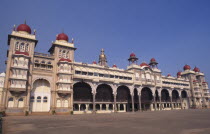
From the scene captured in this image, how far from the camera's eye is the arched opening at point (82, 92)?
4750 cm

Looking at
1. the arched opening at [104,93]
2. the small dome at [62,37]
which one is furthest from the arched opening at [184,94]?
the small dome at [62,37]

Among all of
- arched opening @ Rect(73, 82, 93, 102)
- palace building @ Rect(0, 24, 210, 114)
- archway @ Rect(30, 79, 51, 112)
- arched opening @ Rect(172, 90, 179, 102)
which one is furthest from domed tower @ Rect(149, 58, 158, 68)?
archway @ Rect(30, 79, 51, 112)

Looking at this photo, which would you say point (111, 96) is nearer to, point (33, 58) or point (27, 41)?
point (33, 58)

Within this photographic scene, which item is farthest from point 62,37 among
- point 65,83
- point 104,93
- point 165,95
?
point 165,95

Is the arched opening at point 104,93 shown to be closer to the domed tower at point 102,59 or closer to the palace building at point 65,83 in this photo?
the palace building at point 65,83

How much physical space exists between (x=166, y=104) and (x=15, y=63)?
63568 mm

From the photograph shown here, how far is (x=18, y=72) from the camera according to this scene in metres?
36.6

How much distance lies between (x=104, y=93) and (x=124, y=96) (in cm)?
939

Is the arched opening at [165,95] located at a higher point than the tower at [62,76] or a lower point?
lower

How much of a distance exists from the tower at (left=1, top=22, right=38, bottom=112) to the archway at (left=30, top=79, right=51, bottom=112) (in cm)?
213

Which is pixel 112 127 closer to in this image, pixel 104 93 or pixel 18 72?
pixel 18 72

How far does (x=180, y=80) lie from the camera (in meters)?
79.6

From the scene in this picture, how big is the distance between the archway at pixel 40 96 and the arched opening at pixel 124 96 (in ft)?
83.7

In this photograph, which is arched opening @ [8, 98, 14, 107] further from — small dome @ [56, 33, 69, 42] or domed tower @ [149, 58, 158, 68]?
domed tower @ [149, 58, 158, 68]
